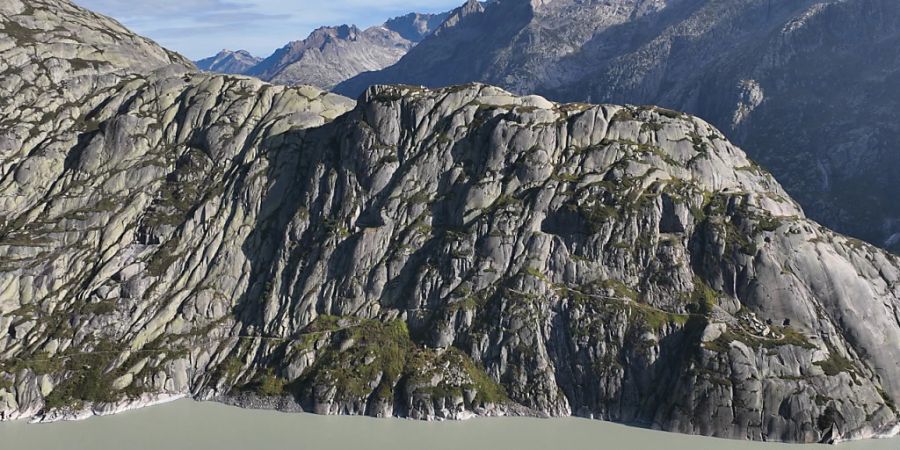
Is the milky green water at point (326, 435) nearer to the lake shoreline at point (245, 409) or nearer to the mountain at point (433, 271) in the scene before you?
the lake shoreline at point (245, 409)

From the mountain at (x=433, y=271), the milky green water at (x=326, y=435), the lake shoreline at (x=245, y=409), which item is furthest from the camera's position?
the mountain at (x=433, y=271)

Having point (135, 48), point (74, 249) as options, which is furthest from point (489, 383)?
point (135, 48)

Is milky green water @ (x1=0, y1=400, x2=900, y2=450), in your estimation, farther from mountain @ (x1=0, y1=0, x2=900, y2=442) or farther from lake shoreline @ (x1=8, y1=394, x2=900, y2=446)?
mountain @ (x1=0, y1=0, x2=900, y2=442)

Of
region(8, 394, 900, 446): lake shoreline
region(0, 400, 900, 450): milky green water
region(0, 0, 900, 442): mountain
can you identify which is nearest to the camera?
region(0, 400, 900, 450): milky green water

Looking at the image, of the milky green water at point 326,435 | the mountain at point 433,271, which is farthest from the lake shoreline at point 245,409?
the milky green water at point 326,435

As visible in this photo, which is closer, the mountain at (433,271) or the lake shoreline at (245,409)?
the lake shoreline at (245,409)

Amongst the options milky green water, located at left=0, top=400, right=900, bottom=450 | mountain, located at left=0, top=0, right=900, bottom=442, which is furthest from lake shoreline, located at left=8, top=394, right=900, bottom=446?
milky green water, located at left=0, top=400, right=900, bottom=450

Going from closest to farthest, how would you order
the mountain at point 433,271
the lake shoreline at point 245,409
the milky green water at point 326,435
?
the milky green water at point 326,435, the lake shoreline at point 245,409, the mountain at point 433,271

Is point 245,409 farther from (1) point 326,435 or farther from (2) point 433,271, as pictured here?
(2) point 433,271
